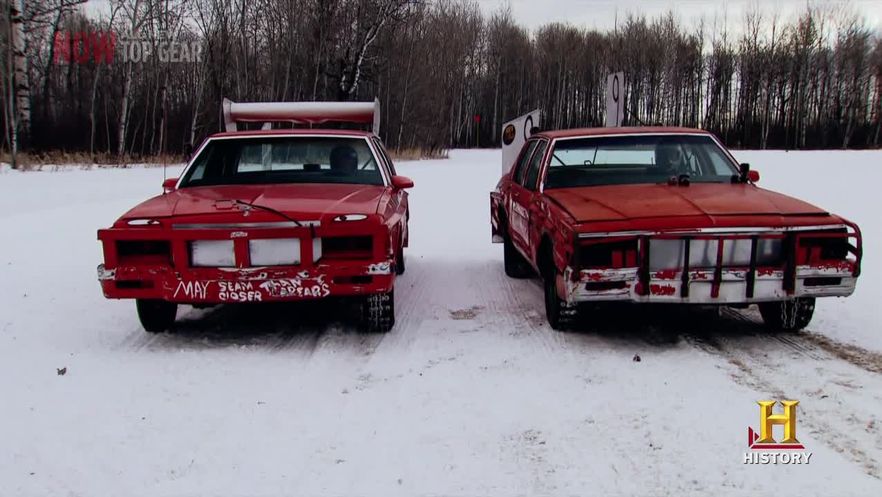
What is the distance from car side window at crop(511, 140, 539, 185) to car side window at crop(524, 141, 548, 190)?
25 cm

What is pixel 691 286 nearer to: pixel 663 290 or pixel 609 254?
pixel 663 290

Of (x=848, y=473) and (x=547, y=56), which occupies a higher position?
(x=547, y=56)

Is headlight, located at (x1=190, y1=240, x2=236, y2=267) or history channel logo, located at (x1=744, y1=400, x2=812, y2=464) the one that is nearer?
history channel logo, located at (x1=744, y1=400, x2=812, y2=464)

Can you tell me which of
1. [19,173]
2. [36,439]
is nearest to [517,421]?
[36,439]

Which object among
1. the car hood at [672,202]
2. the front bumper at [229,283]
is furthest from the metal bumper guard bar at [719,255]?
the front bumper at [229,283]

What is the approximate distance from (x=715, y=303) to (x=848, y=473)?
175cm

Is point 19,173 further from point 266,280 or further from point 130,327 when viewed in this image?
point 266,280

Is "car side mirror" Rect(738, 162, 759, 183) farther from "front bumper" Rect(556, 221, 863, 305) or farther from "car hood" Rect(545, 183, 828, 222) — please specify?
"front bumper" Rect(556, 221, 863, 305)

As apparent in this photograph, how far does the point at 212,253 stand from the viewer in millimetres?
4730

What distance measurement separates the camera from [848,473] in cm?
299

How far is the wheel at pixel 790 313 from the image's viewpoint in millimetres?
5098

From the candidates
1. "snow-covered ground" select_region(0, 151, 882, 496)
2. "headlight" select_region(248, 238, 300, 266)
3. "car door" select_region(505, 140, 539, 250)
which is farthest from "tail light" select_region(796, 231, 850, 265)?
"headlight" select_region(248, 238, 300, 266)

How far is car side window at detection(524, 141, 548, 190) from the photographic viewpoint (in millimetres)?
6377

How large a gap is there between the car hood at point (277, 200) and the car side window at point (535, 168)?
1368mm
